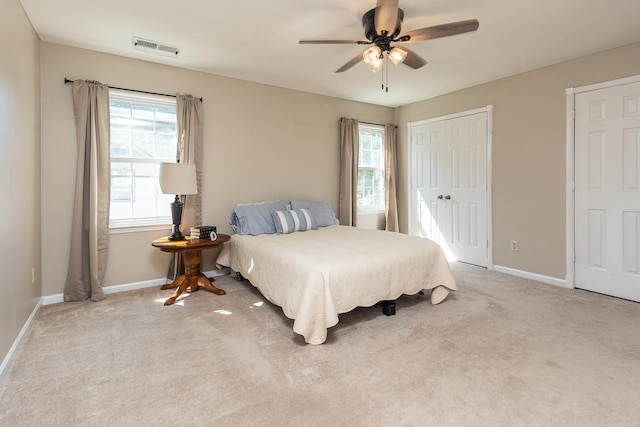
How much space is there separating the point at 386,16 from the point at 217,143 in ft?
8.28

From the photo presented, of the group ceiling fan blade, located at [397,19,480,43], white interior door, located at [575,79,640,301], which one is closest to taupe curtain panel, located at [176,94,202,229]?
ceiling fan blade, located at [397,19,480,43]

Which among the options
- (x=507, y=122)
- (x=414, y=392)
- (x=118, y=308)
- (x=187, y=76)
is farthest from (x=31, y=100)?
(x=507, y=122)

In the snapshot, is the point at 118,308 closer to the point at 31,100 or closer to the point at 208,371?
the point at 208,371

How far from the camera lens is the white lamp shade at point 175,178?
327cm

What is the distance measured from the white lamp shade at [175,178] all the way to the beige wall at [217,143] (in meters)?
0.57

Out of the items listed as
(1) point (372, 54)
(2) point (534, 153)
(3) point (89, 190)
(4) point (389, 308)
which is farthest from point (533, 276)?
(3) point (89, 190)

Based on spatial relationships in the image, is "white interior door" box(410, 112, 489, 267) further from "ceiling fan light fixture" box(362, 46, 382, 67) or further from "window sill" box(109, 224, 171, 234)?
"window sill" box(109, 224, 171, 234)

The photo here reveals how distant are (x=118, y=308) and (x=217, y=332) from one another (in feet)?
3.83

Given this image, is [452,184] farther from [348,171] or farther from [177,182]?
[177,182]

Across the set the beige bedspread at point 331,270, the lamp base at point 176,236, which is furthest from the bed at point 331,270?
the lamp base at point 176,236

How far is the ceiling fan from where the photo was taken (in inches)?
83.0

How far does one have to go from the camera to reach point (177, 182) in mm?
3291

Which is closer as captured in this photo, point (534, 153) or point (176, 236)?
point (176, 236)

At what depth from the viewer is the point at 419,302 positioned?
10.2ft
